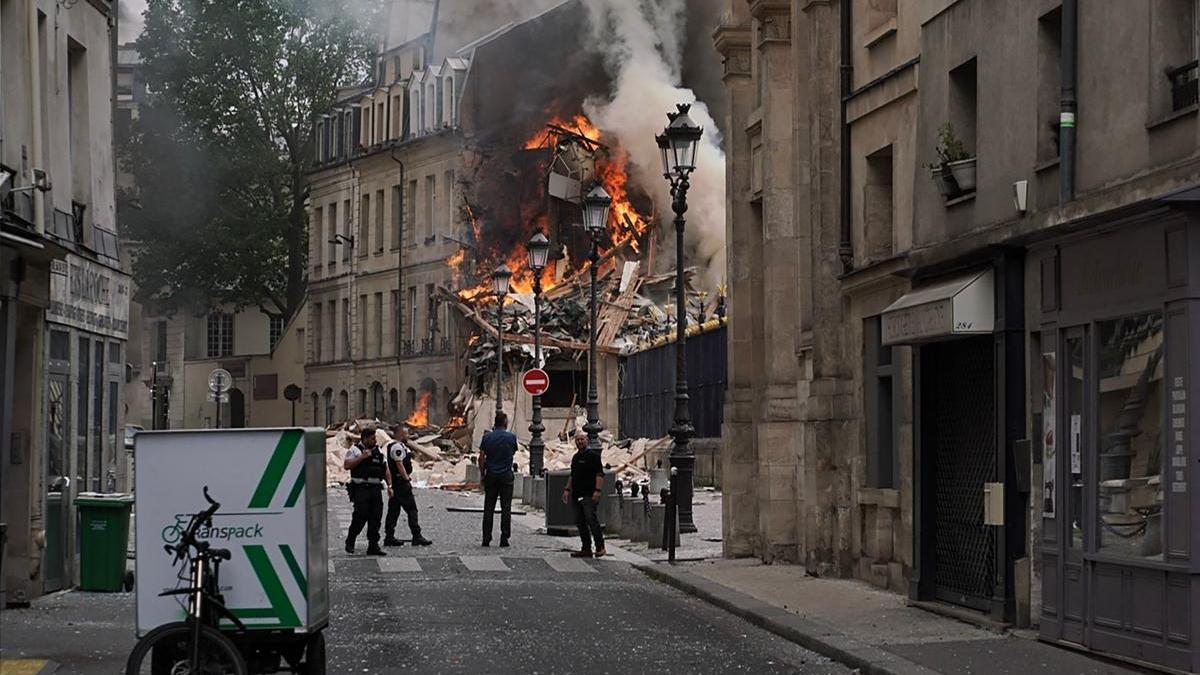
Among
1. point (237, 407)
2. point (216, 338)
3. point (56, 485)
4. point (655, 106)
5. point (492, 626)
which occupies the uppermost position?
point (655, 106)

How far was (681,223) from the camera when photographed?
95.0ft

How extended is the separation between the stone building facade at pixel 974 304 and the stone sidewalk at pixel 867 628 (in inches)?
11.8

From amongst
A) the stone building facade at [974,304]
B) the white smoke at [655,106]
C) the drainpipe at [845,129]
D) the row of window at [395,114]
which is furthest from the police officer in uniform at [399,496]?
the row of window at [395,114]

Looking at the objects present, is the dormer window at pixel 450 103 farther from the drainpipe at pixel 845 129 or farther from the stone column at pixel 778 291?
the drainpipe at pixel 845 129

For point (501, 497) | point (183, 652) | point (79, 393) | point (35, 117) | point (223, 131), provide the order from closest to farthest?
1. point (183, 652)
2. point (35, 117)
3. point (79, 393)
4. point (501, 497)
5. point (223, 131)

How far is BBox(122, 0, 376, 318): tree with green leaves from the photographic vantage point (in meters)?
83.6

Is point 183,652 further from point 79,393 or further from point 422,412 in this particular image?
point 422,412

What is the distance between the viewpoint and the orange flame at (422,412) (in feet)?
254

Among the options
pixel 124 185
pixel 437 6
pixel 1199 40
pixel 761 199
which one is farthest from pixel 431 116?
pixel 1199 40

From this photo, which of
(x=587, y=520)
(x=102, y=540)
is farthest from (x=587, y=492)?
(x=102, y=540)

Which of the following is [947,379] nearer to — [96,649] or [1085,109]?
[1085,109]

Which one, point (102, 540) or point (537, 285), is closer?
point (102, 540)

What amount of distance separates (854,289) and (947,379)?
3.55m

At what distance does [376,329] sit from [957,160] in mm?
69380
